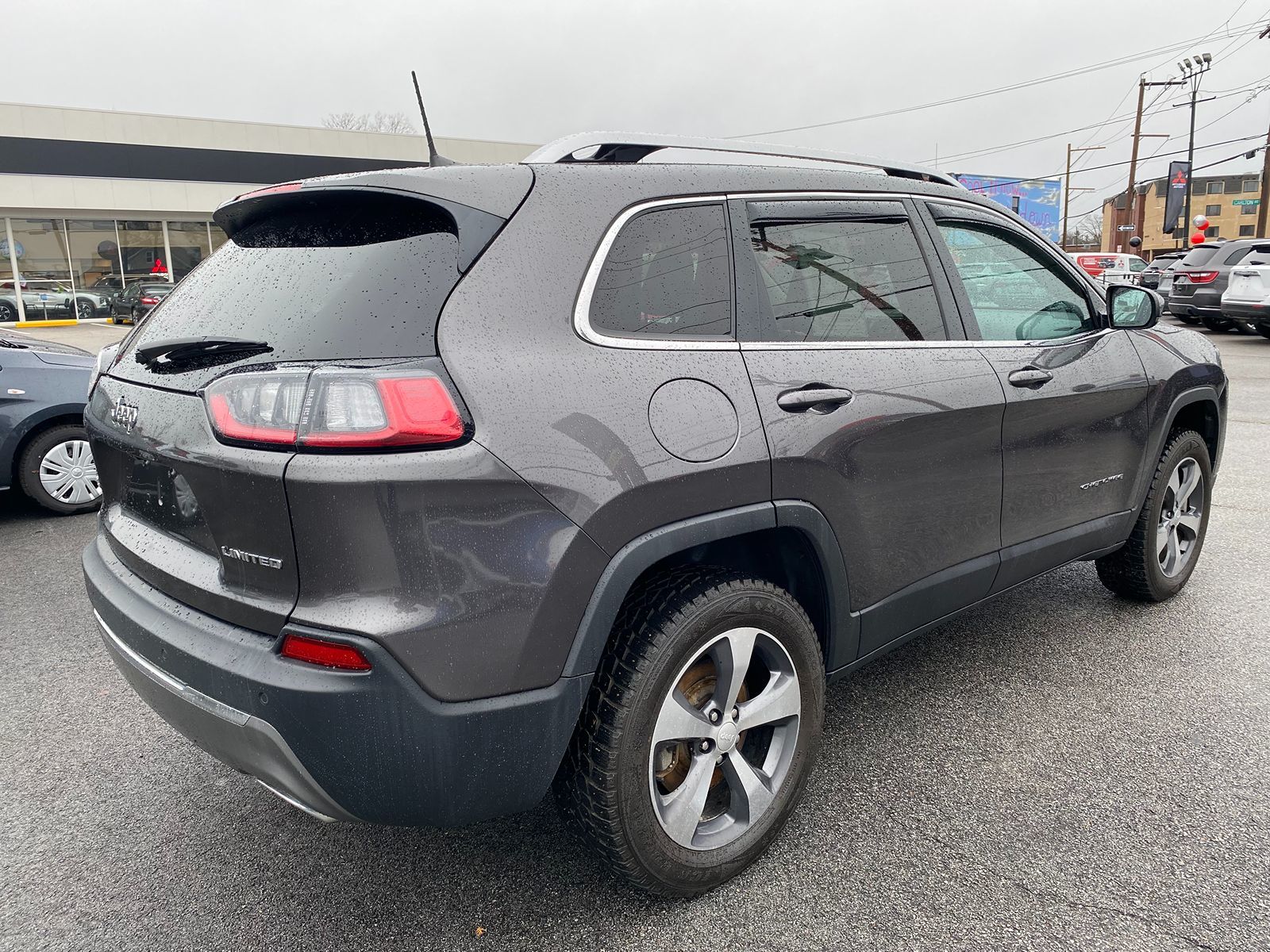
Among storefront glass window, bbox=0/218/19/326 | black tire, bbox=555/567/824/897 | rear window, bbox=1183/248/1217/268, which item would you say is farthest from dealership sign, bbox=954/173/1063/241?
black tire, bbox=555/567/824/897

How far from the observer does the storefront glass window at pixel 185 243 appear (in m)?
32.3

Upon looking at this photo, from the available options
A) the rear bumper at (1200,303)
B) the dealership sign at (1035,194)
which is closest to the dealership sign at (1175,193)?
the dealership sign at (1035,194)

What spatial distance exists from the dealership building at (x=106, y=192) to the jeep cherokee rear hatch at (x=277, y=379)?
2761cm

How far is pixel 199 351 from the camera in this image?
202 centimetres

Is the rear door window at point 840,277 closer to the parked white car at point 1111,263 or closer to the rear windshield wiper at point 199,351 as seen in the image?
the rear windshield wiper at point 199,351

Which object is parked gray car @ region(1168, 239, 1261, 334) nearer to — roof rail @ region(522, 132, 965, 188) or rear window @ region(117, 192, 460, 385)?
roof rail @ region(522, 132, 965, 188)

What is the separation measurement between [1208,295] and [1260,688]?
52.0 feet

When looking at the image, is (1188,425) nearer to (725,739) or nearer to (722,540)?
(722,540)

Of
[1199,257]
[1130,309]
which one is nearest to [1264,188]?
[1199,257]

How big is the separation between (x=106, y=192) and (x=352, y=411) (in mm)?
34485

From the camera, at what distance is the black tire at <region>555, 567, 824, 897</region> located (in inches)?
76.7

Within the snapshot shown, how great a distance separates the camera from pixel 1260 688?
327cm

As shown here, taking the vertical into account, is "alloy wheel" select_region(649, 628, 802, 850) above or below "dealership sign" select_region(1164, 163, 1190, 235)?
below

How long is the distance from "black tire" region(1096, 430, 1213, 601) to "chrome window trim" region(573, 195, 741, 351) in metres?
2.53
